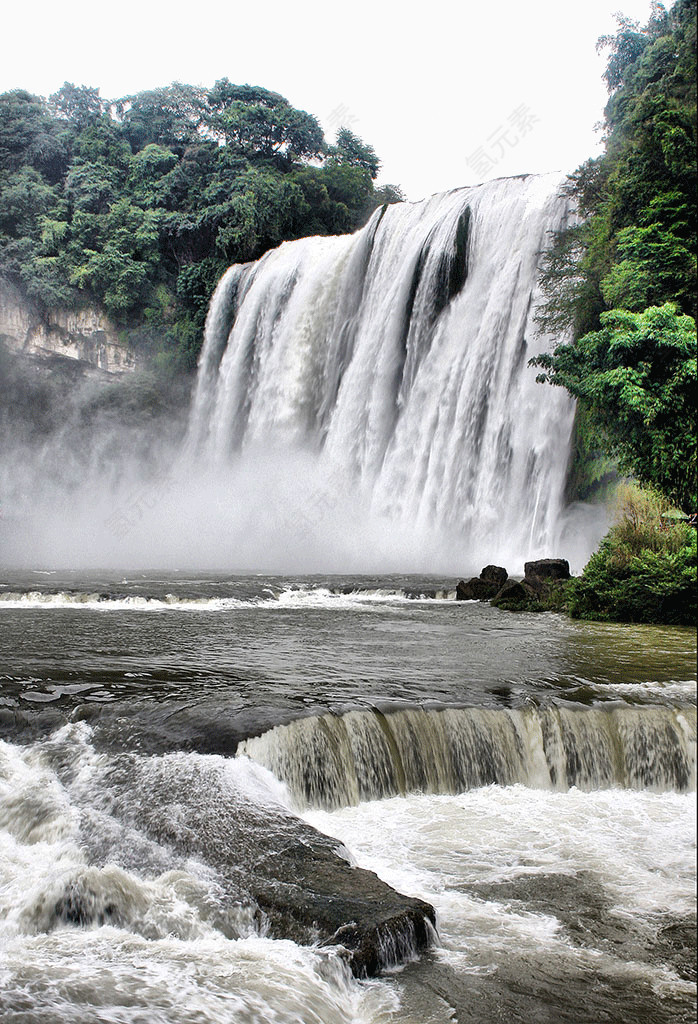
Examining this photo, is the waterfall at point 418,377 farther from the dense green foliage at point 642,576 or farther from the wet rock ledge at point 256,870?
the wet rock ledge at point 256,870

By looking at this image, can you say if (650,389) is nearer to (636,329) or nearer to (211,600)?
(636,329)

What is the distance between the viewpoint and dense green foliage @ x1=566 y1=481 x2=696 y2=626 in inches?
430

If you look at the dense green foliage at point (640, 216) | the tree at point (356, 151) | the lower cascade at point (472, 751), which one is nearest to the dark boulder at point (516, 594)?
the dense green foliage at point (640, 216)

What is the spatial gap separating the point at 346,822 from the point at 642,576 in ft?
23.7

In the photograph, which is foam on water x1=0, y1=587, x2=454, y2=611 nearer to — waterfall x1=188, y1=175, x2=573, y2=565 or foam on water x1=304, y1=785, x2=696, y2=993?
waterfall x1=188, y1=175, x2=573, y2=565

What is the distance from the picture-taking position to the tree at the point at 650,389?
14.4m

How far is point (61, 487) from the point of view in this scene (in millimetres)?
33906

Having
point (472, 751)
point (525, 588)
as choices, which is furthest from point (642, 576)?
point (472, 751)

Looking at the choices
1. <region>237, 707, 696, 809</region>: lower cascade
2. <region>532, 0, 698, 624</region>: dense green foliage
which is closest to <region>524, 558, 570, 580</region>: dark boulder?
<region>532, 0, 698, 624</region>: dense green foliage

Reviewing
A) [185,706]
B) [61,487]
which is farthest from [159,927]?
[61,487]

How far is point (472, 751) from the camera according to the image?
19.8 ft

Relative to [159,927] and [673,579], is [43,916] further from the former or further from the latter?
[673,579]

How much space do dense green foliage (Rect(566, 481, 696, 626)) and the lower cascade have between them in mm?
4900

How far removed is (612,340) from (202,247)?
2416cm
